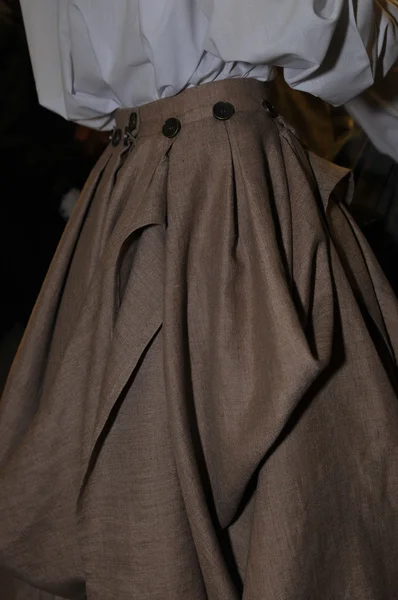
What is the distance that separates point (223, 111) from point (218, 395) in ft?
0.78

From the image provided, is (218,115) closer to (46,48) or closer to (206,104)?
(206,104)

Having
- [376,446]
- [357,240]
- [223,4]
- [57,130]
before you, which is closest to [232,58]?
[223,4]

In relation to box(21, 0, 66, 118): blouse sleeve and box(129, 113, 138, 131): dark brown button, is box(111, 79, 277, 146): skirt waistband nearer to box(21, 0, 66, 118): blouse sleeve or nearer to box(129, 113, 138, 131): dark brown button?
box(129, 113, 138, 131): dark brown button

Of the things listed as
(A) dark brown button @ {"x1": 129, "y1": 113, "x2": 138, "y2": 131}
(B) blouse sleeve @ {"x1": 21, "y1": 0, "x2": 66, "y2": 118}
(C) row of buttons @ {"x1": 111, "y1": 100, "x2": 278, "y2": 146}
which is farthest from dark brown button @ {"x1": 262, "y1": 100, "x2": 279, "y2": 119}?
(B) blouse sleeve @ {"x1": 21, "y1": 0, "x2": 66, "y2": 118}

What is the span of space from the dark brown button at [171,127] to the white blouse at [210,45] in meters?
0.03

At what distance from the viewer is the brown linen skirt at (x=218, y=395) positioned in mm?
486

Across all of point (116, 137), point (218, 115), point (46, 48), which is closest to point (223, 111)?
point (218, 115)

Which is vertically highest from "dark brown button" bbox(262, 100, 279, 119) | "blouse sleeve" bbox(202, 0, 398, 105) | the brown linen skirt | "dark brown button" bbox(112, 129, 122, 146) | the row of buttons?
"blouse sleeve" bbox(202, 0, 398, 105)

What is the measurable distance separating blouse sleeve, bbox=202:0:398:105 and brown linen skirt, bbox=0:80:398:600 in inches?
2.1

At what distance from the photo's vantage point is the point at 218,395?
51 cm

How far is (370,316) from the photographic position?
22.7 inches

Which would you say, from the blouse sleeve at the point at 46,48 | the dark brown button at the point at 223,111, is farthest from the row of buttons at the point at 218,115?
the blouse sleeve at the point at 46,48

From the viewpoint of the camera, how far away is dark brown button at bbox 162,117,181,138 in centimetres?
58

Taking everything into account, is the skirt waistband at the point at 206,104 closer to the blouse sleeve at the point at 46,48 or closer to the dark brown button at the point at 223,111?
the dark brown button at the point at 223,111
